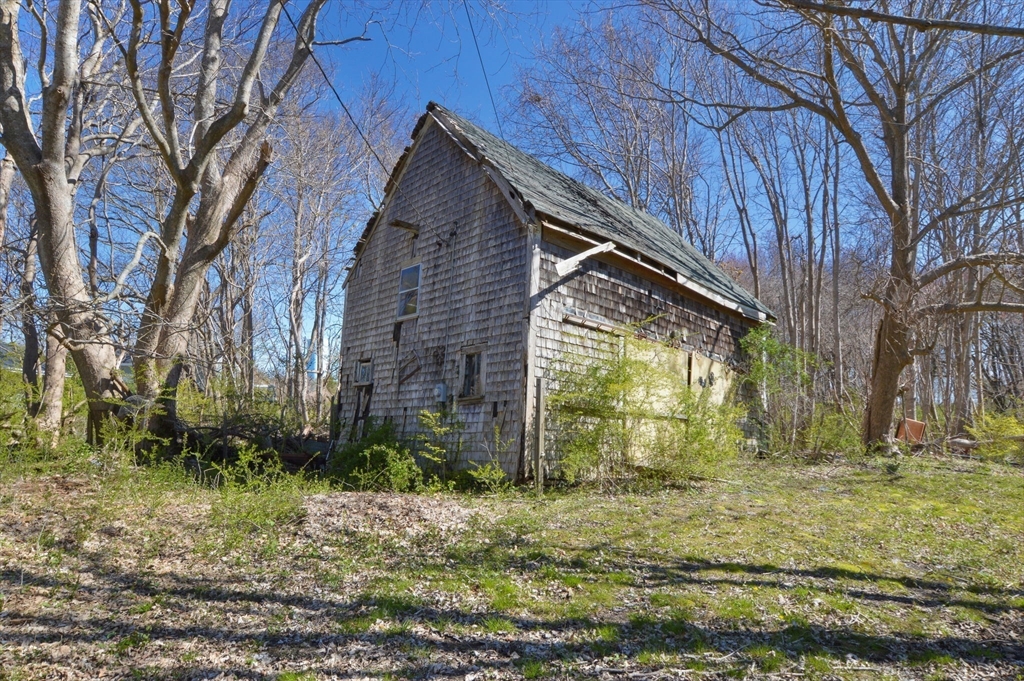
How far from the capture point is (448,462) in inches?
443

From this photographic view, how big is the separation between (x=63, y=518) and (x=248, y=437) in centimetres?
598

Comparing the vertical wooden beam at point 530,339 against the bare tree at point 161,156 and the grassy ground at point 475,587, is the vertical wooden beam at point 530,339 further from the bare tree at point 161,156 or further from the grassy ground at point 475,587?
the bare tree at point 161,156

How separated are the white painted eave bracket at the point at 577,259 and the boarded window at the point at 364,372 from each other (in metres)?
5.01

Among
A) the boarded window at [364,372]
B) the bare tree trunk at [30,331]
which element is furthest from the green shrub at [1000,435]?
the bare tree trunk at [30,331]

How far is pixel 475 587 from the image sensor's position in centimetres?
537

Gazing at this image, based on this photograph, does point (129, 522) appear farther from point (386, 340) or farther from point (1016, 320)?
point (1016, 320)

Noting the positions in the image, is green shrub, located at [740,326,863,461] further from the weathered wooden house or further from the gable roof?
the gable roof

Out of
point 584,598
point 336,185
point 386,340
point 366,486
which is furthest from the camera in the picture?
point 336,185

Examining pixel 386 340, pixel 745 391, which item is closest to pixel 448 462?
pixel 386 340

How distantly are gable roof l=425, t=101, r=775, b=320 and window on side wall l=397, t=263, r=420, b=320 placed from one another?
2.73 metres

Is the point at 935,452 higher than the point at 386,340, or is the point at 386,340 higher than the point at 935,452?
the point at 386,340

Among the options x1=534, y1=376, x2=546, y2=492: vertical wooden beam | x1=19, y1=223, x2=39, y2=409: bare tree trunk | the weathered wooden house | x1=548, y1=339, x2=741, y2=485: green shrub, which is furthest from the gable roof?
x1=19, y1=223, x2=39, y2=409: bare tree trunk

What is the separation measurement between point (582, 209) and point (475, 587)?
29.3ft

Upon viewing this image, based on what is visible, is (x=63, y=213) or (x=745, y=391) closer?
(x=63, y=213)
